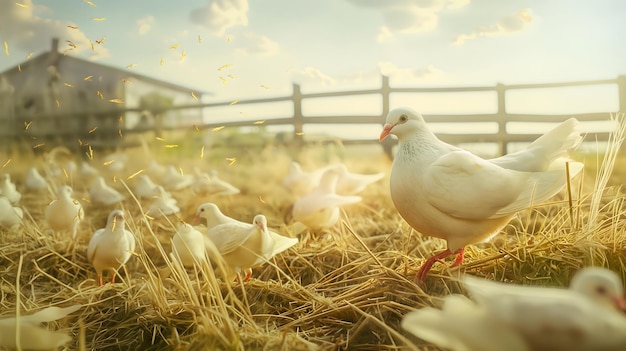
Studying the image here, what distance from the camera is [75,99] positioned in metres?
5.23

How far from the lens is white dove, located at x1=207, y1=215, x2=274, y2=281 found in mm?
1812

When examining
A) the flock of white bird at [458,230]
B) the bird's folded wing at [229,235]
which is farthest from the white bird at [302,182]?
the bird's folded wing at [229,235]

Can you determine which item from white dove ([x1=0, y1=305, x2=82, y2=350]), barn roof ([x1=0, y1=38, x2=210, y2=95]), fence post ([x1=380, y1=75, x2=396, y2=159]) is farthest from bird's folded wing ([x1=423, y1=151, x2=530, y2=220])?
fence post ([x1=380, y1=75, x2=396, y2=159])

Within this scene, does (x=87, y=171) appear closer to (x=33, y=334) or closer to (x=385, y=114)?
(x=385, y=114)

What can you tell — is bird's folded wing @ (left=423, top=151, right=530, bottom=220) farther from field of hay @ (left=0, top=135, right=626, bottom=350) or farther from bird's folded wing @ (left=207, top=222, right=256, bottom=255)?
bird's folded wing @ (left=207, top=222, right=256, bottom=255)

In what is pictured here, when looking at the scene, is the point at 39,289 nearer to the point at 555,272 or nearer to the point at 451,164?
the point at 451,164

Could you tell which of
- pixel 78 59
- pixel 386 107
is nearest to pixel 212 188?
pixel 78 59

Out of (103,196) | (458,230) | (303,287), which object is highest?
(458,230)

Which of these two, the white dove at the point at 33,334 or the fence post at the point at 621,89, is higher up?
the fence post at the point at 621,89

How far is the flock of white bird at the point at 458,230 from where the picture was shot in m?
0.77

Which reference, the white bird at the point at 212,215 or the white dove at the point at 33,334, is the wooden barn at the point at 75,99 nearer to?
the white bird at the point at 212,215

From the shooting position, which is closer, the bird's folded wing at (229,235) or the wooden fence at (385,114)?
the bird's folded wing at (229,235)

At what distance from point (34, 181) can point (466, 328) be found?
3.96m

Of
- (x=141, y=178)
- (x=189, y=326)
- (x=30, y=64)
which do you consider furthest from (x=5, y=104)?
(x=189, y=326)
